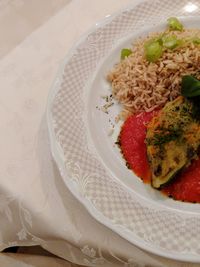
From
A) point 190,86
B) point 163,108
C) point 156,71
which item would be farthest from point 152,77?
point 190,86

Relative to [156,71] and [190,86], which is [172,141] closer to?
[190,86]

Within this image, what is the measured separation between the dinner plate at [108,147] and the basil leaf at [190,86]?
43 centimetres

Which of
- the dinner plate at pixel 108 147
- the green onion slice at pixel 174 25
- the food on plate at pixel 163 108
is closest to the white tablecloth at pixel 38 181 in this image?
the dinner plate at pixel 108 147

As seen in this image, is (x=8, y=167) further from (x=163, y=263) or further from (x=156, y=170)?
(x=163, y=263)

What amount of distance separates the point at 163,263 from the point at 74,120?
0.80 m

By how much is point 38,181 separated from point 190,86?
2.84 feet

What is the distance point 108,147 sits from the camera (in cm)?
180

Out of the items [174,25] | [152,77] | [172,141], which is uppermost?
[174,25]

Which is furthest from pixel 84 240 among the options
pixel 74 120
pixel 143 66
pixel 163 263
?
pixel 143 66

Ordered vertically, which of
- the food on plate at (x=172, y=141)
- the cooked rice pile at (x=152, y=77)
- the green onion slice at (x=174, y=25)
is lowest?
the food on plate at (x=172, y=141)

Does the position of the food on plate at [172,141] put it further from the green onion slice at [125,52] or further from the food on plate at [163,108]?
the green onion slice at [125,52]

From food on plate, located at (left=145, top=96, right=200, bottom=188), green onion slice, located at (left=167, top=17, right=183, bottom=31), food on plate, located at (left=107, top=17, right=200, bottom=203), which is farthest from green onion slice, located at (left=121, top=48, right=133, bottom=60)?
food on plate, located at (left=145, top=96, right=200, bottom=188)

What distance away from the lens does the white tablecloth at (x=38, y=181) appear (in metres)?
1.40

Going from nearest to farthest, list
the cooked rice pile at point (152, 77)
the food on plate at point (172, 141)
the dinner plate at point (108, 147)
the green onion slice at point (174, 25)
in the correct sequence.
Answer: the dinner plate at point (108, 147), the food on plate at point (172, 141), the cooked rice pile at point (152, 77), the green onion slice at point (174, 25)
